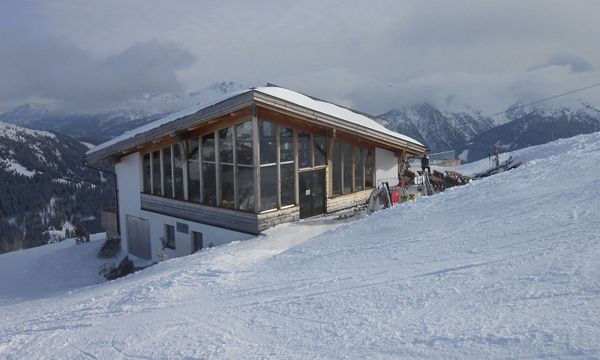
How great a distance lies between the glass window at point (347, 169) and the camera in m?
17.8

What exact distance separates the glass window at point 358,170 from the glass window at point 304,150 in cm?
246

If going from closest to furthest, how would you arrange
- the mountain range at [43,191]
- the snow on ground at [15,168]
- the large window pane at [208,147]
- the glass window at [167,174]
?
1. the large window pane at [208,147]
2. the glass window at [167,174]
3. the mountain range at [43,191]
4. the snow on ground at [15,168]

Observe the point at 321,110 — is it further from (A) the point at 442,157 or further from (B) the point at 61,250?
(A) the point at 442,157

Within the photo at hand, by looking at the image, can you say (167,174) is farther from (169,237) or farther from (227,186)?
(227,186)

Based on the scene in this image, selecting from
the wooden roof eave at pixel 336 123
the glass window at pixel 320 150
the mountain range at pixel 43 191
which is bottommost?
the mountain range at pixel 43 191

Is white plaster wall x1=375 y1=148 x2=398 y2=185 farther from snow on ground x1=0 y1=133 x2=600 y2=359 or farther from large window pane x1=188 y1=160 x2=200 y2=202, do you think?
snow on ground x1=0 y1=133 x2=600 y2=359

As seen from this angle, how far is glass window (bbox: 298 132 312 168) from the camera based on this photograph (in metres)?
16.1

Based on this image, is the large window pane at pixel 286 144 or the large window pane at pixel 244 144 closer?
the large window pane at pixel 244 144

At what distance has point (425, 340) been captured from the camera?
4.87 m

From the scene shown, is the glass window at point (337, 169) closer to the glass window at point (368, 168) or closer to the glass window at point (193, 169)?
the glass window at point (368, 168)

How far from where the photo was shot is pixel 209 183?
16375mm

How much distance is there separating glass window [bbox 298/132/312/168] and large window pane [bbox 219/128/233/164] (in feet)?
7.16

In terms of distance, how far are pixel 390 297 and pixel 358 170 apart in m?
12.5

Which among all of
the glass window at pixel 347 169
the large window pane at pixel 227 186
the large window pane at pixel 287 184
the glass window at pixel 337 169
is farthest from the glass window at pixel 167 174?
the glass window at pixel 347 169
